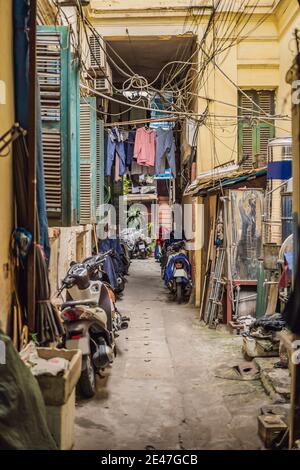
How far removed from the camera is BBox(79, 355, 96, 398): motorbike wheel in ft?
18.7

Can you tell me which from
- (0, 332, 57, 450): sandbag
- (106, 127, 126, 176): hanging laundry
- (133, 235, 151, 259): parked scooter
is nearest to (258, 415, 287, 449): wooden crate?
(0, 332, 57, 450): sandbag

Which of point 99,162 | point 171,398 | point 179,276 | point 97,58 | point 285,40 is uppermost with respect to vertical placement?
point 285,40

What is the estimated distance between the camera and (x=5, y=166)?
439 centimetres

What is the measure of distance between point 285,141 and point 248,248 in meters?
2.33

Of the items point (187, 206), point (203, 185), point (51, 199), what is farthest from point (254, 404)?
point (187, 206)

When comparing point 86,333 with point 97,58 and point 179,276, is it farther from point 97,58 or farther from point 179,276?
point 97,58

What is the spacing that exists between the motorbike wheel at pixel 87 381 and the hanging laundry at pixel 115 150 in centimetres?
932

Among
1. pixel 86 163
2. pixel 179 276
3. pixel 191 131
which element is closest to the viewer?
pixel 86 163

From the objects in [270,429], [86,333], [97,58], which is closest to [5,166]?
[86,333]

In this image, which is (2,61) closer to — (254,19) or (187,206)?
(254,19)

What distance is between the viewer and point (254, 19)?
40.6ft

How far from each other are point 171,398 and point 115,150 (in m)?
9.94

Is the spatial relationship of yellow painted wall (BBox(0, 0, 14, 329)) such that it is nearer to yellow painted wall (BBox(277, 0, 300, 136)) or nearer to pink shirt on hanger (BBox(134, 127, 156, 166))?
yellow painted wall (BBox(277, 0, 300, 136))
